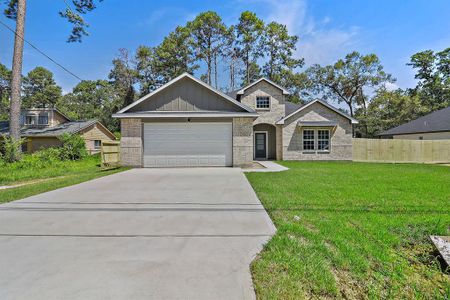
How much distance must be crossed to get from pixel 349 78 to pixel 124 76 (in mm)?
29649

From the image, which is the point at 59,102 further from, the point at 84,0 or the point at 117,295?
the point at 117,295

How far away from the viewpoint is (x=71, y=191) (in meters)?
6.87

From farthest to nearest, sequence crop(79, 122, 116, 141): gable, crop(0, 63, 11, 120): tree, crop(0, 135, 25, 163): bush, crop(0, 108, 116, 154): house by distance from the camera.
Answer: crop(0, 63, 11, 120): tree < crop(79, 122, 116, 141): gable < crop(0, 108, 116, 154): house < crop(0, 135, 25, 163): bush

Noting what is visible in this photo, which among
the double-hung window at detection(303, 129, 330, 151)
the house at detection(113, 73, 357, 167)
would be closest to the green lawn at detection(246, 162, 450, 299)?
the house at detection(113, 73, 357, 167)

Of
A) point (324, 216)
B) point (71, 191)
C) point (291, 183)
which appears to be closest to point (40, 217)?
point (71, 191)

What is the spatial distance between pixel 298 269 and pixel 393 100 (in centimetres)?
3418

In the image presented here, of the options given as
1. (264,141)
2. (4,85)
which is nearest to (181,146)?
(264,141)

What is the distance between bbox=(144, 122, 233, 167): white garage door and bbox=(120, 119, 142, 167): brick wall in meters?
0.29

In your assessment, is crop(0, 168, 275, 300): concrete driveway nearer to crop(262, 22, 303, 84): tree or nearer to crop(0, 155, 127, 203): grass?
crop(0, 155, 127, 203): grass

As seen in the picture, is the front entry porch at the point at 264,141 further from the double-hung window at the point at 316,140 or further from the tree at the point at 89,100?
the tree at the point at 89,100

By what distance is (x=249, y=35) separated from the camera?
1256 inches

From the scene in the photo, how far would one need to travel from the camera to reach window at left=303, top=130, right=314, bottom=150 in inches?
681

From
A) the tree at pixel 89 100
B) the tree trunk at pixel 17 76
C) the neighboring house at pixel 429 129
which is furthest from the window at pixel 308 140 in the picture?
the tree at pixel 89 100

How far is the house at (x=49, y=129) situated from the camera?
24.5m
